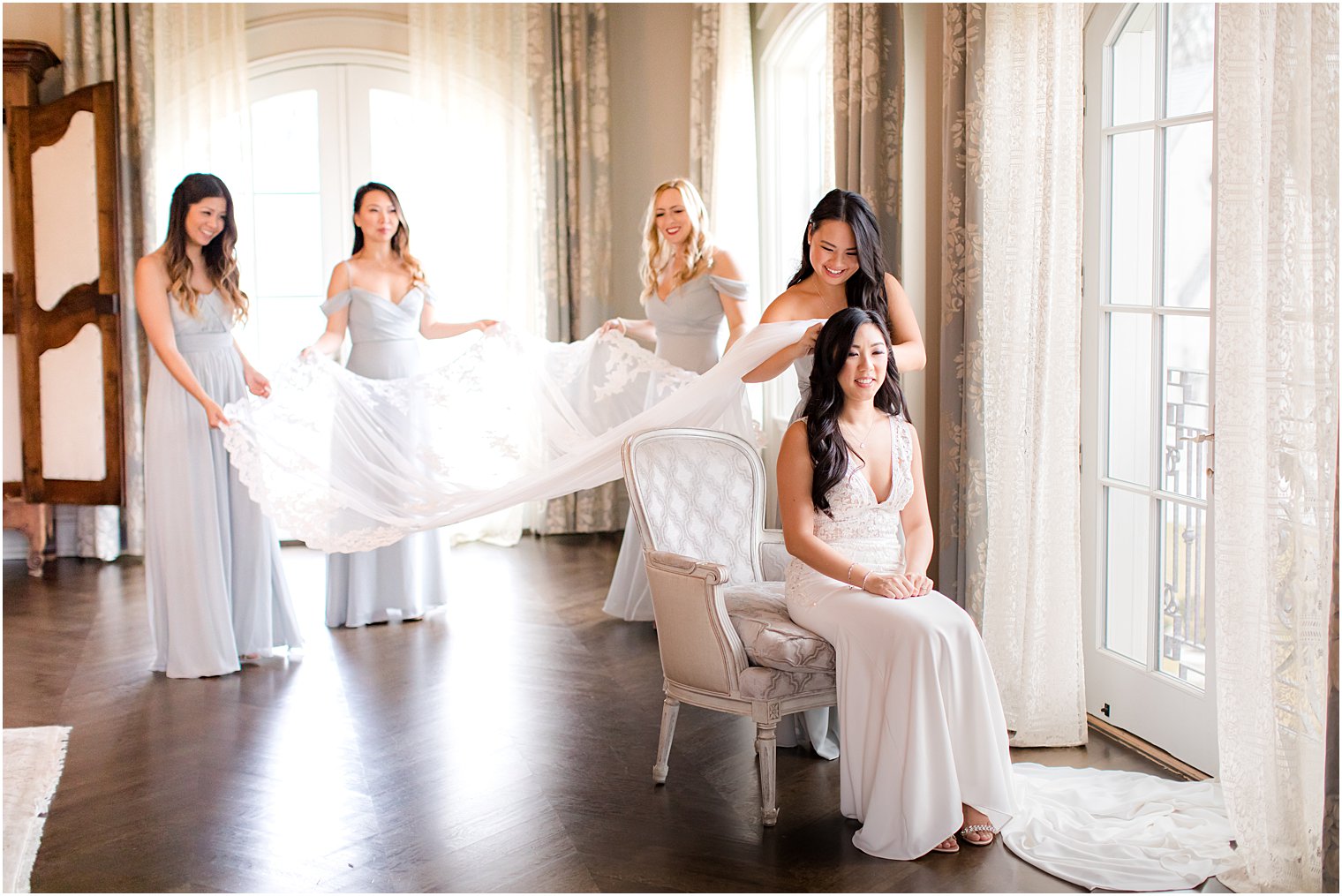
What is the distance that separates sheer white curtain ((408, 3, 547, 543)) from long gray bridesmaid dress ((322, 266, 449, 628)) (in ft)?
5.82

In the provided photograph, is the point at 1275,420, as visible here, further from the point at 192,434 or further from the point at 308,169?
the point at 308,169

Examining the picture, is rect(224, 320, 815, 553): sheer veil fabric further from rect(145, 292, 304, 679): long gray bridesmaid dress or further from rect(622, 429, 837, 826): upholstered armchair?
rect(622, 429, 837, 826): upholstered armchair

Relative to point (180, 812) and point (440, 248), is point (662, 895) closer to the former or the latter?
point (180, 812)

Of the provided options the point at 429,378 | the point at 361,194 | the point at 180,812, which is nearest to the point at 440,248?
the point at 361,194

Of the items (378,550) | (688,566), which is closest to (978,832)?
(688,566)

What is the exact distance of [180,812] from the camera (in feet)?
11.2

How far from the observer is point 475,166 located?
7.30 metres

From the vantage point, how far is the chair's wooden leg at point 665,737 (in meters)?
3.56

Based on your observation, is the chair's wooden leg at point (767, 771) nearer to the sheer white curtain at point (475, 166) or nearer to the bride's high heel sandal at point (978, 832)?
the bride's high heel sandal at point (978, 832)

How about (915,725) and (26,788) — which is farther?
(26,788)

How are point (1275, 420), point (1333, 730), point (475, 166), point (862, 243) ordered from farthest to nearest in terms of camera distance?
1. point (475, 166)
2. point (862, 243)
3. point (1275, 420)
4. point (1333, 730)

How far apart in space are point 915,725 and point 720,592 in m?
0.63

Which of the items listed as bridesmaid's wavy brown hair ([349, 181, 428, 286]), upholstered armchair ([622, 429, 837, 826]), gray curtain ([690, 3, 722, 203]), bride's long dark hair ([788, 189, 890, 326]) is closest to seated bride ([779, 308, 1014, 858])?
upholstered armchair ([622, 429, 837, 826])

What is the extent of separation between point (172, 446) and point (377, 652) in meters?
1.11
